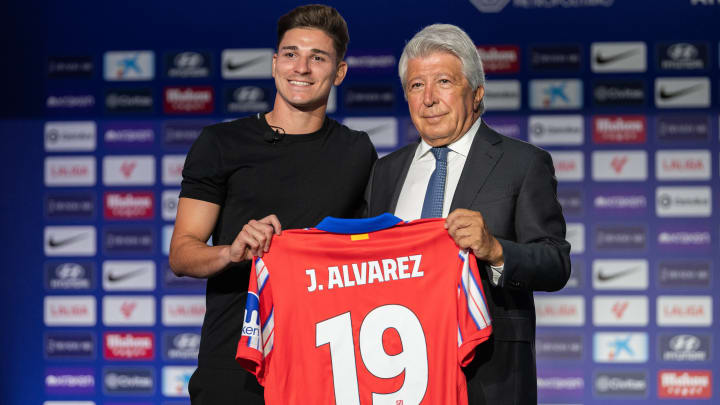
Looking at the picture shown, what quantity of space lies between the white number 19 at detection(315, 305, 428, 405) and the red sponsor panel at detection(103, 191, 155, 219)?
2.84m

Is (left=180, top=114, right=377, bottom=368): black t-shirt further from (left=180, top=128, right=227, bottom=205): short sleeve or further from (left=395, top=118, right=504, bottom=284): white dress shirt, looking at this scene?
(left=395, top=118, right=504, bottom=284): white dress shirt

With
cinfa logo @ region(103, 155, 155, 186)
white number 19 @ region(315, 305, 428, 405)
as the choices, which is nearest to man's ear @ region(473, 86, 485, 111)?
white number 19 @ region(315, 305, 428, 405)

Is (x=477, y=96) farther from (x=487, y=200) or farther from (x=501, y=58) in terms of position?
(x=501, y=58)

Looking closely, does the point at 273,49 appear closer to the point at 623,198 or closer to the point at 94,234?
the point at 94,234

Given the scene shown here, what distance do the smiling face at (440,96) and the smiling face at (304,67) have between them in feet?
0.85

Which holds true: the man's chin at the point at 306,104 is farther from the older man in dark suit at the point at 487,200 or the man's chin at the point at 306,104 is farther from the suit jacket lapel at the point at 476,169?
the suit jacket lapel at the point at 476,169

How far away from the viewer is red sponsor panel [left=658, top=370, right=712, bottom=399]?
4.03 m

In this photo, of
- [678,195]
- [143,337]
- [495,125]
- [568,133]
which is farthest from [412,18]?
[143,337]

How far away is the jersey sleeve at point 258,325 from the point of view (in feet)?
5.46

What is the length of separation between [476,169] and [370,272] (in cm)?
38

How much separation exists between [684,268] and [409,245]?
9.70 feet

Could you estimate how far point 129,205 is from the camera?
4.28m

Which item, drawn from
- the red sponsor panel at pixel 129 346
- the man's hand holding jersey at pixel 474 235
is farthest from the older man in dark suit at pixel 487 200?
the red sponsor panel at pixel 129 346

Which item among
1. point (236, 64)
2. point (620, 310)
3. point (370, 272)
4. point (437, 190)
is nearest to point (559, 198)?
point (620, 310)
